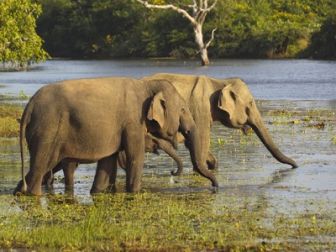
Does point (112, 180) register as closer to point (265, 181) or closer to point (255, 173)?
point (265, 181)

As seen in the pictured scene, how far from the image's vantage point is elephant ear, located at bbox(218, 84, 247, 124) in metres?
19.4

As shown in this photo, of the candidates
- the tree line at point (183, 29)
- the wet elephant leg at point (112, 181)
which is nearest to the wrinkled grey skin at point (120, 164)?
the wet elephant leg at point (112, 181)

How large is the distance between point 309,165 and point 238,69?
51379mm

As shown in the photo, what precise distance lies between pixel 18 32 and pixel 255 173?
59.7 feet

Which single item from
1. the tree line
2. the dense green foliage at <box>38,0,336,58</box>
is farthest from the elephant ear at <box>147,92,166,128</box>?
the dense green foliage at <box>38,0,336,58</box>

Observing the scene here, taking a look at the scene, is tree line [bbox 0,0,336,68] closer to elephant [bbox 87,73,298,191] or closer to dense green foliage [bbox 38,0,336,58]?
dense green foliage [bbox 38,0,336,58]

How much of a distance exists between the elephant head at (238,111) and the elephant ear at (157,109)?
110 inches

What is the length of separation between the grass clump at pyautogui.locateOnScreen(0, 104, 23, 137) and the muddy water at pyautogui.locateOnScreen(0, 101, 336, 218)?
4.09ft

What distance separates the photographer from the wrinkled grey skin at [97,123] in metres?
16.3

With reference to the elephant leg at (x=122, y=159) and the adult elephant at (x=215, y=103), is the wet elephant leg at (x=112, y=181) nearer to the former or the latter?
the elephant leg at (x=122, y=159)

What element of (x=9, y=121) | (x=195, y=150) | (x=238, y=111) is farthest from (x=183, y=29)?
(x=195, y=150)

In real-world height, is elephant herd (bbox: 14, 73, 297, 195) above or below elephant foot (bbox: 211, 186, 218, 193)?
above

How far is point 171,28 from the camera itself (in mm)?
104250

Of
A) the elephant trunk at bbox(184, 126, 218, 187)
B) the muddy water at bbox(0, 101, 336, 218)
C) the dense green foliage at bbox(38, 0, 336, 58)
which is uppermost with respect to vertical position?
the elephant trunk at bbox(184, 126, 218, 187)
